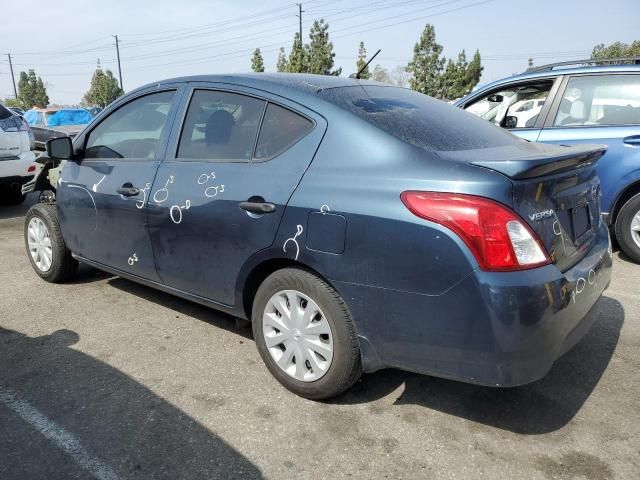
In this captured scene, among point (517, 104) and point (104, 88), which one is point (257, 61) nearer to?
point (104, 88)

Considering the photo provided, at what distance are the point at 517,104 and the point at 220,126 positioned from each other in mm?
4038

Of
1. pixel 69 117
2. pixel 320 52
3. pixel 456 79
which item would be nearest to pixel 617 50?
pixel 456 79

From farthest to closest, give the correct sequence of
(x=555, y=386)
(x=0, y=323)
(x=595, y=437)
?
(x=0, y=323) < (x=555, y=386) < (x=595, y=437)

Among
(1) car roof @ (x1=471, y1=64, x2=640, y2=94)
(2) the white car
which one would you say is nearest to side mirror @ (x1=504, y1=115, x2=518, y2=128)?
(1) car roof @ (x1=471, y1=64, x2=640, y2=94)

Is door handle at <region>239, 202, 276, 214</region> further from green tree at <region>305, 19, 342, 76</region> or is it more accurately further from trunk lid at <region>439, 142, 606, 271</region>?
green tree at <region>305, 19, 342, 76</region>

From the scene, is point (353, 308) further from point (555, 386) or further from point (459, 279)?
point (555, 386)

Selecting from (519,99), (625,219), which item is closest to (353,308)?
(625,219)

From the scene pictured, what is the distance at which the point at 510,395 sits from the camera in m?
2.81

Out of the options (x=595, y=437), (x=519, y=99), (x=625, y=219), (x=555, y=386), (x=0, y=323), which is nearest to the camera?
(x=595, y=437)

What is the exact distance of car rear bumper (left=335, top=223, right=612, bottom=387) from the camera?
211cm

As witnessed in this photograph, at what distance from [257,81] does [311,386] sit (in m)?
1.68

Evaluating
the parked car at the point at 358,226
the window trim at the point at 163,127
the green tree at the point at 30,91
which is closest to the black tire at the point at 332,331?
the parked car at the point at 358,226

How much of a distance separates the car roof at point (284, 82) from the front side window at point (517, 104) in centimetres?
242

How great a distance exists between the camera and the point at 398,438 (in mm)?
2465
